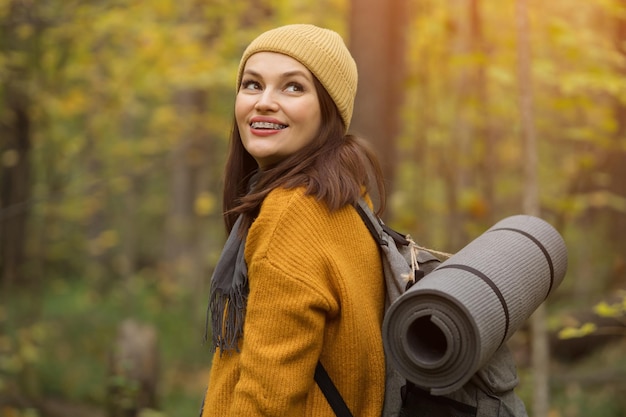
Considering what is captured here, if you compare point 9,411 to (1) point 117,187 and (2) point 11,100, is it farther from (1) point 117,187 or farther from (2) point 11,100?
(1) point 117,187

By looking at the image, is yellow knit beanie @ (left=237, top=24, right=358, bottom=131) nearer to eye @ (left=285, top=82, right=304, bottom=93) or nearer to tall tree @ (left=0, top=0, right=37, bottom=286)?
eye @ (left=285, top=82, right=304, bottom=93)

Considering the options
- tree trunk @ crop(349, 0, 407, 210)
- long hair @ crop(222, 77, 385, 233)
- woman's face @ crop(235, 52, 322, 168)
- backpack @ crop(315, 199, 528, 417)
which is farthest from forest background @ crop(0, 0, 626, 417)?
woman's face @ crop(235, 52, 322, 168)

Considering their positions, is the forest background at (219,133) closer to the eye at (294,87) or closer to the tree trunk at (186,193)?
the tree trunk at (186,193)

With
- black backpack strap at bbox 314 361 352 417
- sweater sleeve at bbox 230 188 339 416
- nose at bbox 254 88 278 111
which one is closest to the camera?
sweater sleeve at bbox 230 188 339 416

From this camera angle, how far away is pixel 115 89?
898cm

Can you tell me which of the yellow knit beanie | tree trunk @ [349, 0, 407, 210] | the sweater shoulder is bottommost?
tree trunk @ [349, 0, 407, 210]

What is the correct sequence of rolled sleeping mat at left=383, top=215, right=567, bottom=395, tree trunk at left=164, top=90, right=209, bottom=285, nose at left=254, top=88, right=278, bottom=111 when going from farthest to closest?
tree trunk at left=164, top=90, right=209, bottom=285 < nose at left=254, top=88, right=278, bottom=111 < rolled sleeping mat at left=383, top=215, right=567, bottom=395

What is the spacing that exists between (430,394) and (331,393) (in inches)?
11.0

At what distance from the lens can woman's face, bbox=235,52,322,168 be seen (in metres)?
2.40

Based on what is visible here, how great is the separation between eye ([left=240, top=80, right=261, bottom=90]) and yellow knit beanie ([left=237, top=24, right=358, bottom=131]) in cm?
8

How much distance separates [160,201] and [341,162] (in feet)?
63.3

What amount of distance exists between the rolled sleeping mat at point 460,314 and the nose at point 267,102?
0.71 meters

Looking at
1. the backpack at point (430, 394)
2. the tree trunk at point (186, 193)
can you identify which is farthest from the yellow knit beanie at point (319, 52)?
the tree trunk at point (186, 193)

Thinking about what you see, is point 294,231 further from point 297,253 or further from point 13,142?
point 13,142
